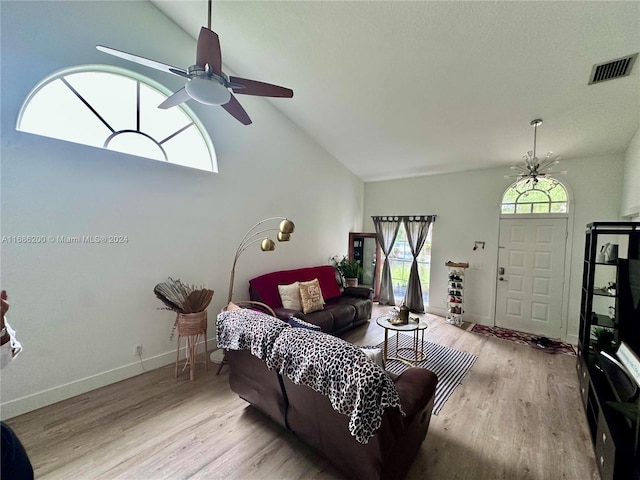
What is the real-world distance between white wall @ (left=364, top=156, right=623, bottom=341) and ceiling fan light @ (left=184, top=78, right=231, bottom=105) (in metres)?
4.46

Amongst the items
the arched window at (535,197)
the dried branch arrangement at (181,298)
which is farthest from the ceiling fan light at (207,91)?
the arched window at (535,197)

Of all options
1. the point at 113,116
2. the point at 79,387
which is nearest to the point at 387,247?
the point at 113,116

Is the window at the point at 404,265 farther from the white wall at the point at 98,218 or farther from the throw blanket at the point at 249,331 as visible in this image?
the throw blanket at the point at 249,331

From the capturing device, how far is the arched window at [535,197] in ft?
13.1

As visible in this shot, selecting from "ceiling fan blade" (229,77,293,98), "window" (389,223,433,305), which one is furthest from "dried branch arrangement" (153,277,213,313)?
"window" (389,223,433,305)

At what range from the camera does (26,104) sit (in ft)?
7.06

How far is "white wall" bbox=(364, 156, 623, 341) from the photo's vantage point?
3699 millimetres

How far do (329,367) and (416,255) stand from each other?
14.2ft

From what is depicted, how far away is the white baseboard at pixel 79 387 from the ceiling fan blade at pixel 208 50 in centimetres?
295

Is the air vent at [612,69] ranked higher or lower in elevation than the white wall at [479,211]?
higher

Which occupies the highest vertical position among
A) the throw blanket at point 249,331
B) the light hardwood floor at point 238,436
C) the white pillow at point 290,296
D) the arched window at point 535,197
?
the arched window at point 535,197

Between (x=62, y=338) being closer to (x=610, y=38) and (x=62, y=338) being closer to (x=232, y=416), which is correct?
(x=232, y=416)

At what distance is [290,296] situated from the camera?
12.0 feet

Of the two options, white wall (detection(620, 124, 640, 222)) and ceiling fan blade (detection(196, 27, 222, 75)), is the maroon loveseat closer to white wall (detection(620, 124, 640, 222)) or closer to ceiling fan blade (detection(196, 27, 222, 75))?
ceiling fan blade (detection(196, 27, 222, 75))
